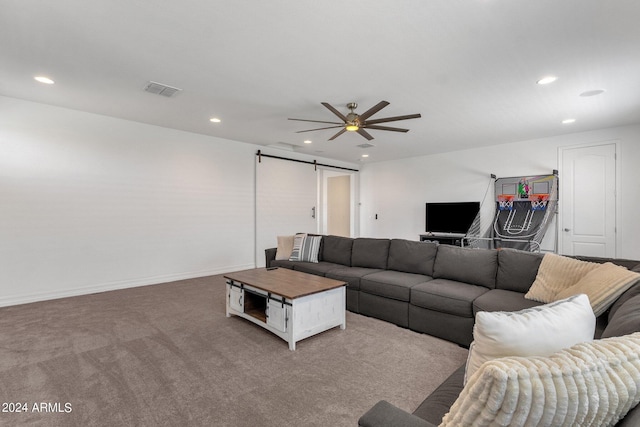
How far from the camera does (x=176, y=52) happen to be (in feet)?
8.45

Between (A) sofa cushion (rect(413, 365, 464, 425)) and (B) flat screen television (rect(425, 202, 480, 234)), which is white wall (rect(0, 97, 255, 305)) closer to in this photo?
(B) flat screen television (rect(425, 202, 480, 234))

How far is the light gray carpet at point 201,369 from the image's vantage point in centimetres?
176

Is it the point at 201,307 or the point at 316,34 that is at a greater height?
the point at 316,34

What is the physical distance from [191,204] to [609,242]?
7.10 meters

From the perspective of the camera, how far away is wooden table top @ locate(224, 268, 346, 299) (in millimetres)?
2693

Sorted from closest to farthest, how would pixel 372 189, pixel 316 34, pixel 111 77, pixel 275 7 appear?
pixel 275 7 < pixel 316 34 < pixel 111 77 < pixel 372 189

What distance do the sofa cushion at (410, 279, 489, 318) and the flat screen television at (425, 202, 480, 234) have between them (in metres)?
3.57

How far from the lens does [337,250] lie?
4.30 m

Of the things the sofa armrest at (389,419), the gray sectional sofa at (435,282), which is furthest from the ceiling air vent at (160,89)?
the sofa armrest at (389,419)

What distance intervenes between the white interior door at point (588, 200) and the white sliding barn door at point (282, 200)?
195 inches

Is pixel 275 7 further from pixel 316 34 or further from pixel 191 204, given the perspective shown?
pixel 191 204

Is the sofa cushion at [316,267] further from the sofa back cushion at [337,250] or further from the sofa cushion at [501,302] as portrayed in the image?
the sofa cushion at [501,302]

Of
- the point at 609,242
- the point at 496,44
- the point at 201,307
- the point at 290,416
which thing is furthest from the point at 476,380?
the point at 609,242

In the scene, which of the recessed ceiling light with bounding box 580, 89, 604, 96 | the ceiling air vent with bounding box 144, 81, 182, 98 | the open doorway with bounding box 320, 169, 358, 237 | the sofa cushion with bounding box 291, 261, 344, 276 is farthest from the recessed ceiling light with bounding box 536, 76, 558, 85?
the open doorway with bounding box 320, 169, 358, 237
